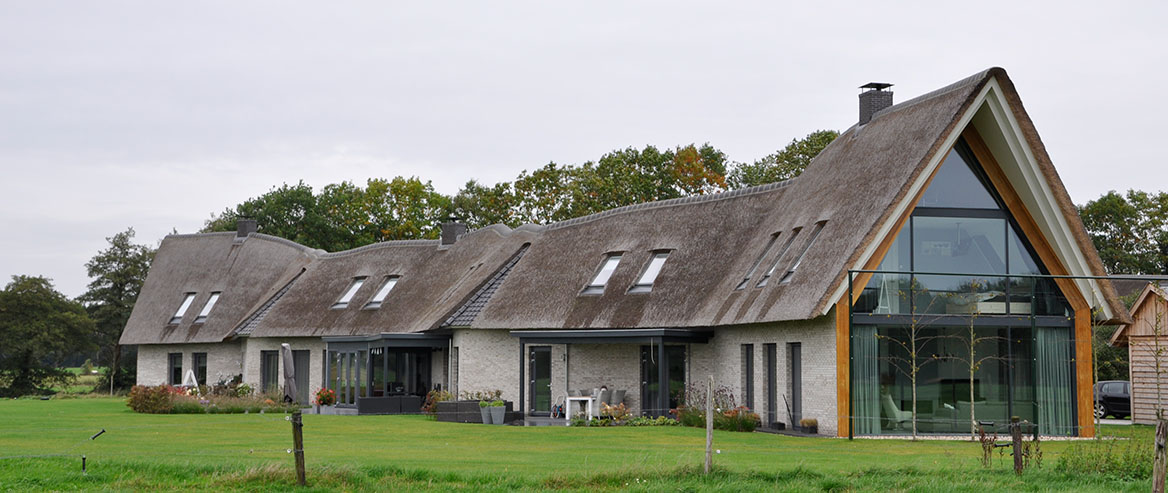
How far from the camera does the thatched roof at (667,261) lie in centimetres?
2184

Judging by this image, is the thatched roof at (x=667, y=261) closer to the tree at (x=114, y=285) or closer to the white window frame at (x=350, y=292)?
the white window frame at (x=350, y=292)

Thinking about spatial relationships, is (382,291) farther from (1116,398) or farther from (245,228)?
(1116,398)

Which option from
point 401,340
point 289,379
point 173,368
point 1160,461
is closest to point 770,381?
point 289,379

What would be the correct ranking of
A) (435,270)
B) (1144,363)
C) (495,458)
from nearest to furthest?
1. (495,458)
2. (1144,363)
3. (435,270)

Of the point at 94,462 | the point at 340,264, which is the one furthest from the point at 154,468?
the point at 340,264

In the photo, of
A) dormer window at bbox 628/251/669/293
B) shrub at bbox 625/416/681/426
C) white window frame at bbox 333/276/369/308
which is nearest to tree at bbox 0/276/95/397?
white window frame at bbox 333/276/369/308

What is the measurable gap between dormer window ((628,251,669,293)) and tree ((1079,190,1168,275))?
36.0m

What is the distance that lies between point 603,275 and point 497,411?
433 cm

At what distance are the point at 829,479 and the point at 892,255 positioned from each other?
31.5ft

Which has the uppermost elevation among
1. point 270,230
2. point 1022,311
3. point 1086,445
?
point 270,230

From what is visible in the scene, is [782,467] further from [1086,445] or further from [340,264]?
[340,264]

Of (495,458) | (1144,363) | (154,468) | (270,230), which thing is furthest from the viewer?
(270,230)

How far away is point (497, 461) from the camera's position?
1608cm

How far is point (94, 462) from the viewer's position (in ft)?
49.1
